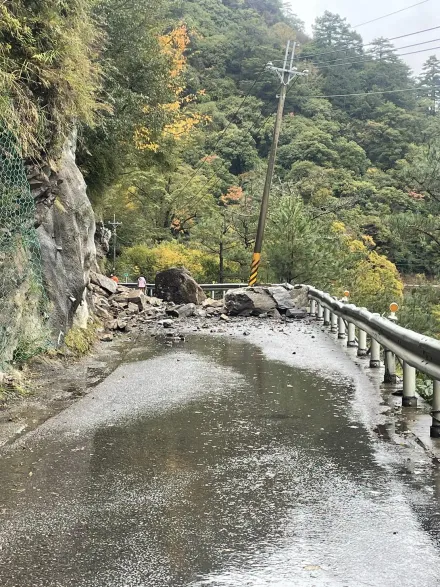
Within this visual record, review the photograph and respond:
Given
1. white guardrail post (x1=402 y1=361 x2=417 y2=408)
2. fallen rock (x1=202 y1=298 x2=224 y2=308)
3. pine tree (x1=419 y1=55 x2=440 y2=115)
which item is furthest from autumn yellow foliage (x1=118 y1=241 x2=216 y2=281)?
pine tree (x1=419 y1=55 x2=440 y2=115)

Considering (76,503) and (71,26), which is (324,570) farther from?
(71,26)

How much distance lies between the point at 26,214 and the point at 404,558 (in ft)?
23.5

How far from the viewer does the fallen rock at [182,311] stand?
65.4 feet

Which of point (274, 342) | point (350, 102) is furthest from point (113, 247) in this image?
point (350, 102)

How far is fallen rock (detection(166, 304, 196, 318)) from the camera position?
1992 cm

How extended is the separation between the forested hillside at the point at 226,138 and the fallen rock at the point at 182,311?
4.83 metres

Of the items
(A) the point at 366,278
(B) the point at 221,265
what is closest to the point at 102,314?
(B) the point at 221,265

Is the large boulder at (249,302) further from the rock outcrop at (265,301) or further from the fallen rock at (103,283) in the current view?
the fallen rock at (103,283)

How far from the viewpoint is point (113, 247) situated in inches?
1934

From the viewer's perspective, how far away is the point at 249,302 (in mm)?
20922

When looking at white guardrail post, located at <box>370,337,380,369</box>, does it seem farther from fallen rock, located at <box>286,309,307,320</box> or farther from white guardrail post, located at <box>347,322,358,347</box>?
fallen rock, located at <box>286,309,307,320</box>

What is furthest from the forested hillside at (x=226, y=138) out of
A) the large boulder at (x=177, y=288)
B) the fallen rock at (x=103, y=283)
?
the large boulder at (x=177, y=288)

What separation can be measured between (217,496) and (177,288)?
20616 millimetres

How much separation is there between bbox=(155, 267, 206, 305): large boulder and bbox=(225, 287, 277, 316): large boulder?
11.2ft
